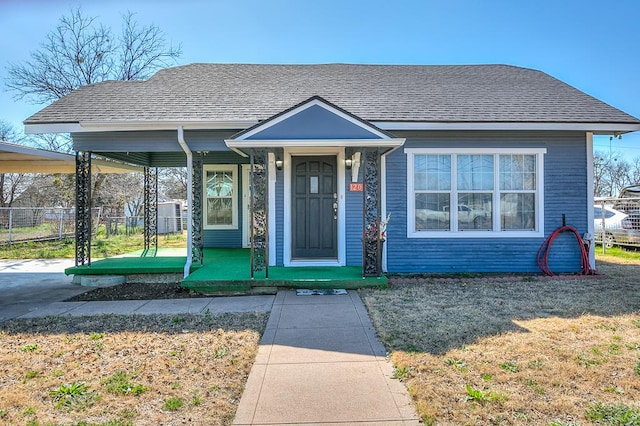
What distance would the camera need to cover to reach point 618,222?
1293 centimetres

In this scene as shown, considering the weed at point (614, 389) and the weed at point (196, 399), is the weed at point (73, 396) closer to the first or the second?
the weed at point (196, 399)

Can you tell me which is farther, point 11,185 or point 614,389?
point 11,185

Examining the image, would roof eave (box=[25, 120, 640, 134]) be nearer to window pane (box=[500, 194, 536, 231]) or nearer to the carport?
the carport

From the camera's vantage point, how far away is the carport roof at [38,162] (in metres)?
7.43

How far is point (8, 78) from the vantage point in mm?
20672

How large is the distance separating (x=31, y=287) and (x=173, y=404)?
21.7ft

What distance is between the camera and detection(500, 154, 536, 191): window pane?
26.3ft

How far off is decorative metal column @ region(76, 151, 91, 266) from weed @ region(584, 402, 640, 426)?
857cm

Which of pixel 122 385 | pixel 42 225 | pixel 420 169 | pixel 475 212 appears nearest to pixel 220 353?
pixel 122 385

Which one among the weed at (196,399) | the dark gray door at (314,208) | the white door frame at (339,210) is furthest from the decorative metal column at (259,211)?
the weed at (196,399)

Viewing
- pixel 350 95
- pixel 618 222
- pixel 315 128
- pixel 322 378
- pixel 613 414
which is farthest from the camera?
pixel 618 222

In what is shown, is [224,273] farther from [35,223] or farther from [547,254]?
[35,223]

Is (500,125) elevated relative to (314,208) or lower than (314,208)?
elevated

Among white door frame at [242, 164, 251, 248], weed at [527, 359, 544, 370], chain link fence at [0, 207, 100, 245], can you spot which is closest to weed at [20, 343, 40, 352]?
weed at [527, 359, 544, 370]
